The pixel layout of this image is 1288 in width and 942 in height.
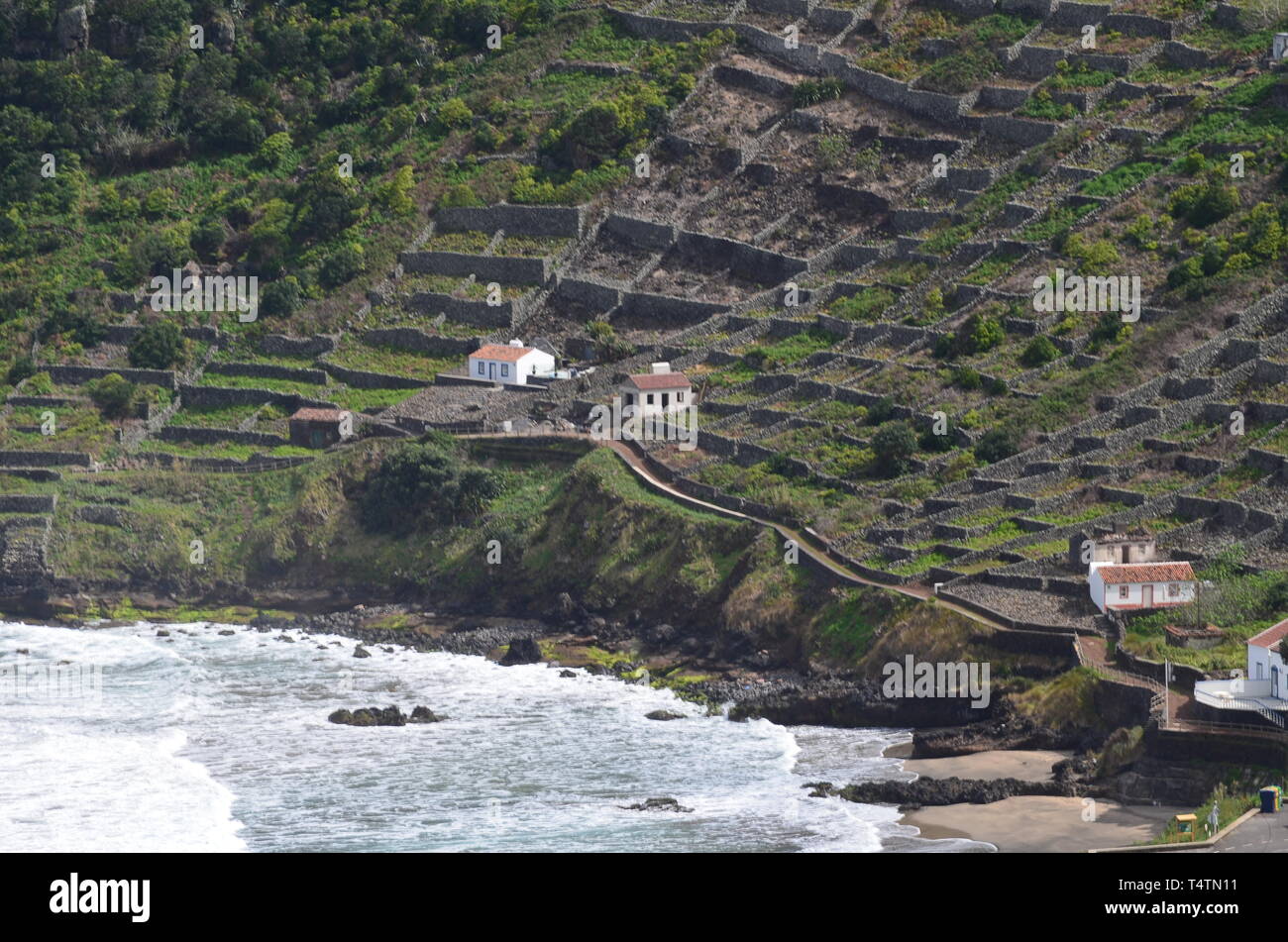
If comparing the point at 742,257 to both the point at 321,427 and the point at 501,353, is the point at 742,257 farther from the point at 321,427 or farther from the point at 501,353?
the point at 321,427

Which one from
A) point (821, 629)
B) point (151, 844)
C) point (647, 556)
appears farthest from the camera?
point (647, 556)

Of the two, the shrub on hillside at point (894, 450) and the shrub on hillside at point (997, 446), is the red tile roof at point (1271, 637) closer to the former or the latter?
the shrub on hillside at point (997, 446)

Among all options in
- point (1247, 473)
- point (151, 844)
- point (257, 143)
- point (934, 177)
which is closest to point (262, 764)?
point (151, 844)

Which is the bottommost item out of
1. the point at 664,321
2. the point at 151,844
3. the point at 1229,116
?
the point at 151,844

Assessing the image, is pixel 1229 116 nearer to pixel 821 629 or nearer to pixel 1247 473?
pixel 1247 473

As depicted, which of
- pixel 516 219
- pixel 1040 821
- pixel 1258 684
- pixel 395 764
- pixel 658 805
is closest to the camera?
pixel 1040 821

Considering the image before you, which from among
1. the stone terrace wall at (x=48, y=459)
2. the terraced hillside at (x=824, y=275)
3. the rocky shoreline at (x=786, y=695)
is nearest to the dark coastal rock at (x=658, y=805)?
the rocky shoreline at (x=786, y=695)

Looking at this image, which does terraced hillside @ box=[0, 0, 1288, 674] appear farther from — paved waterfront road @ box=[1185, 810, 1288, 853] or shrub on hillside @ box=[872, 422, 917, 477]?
paved waterfront road @ box=[1185, 810, 1288, 853]

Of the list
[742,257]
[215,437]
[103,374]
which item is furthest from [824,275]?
[103,374]
